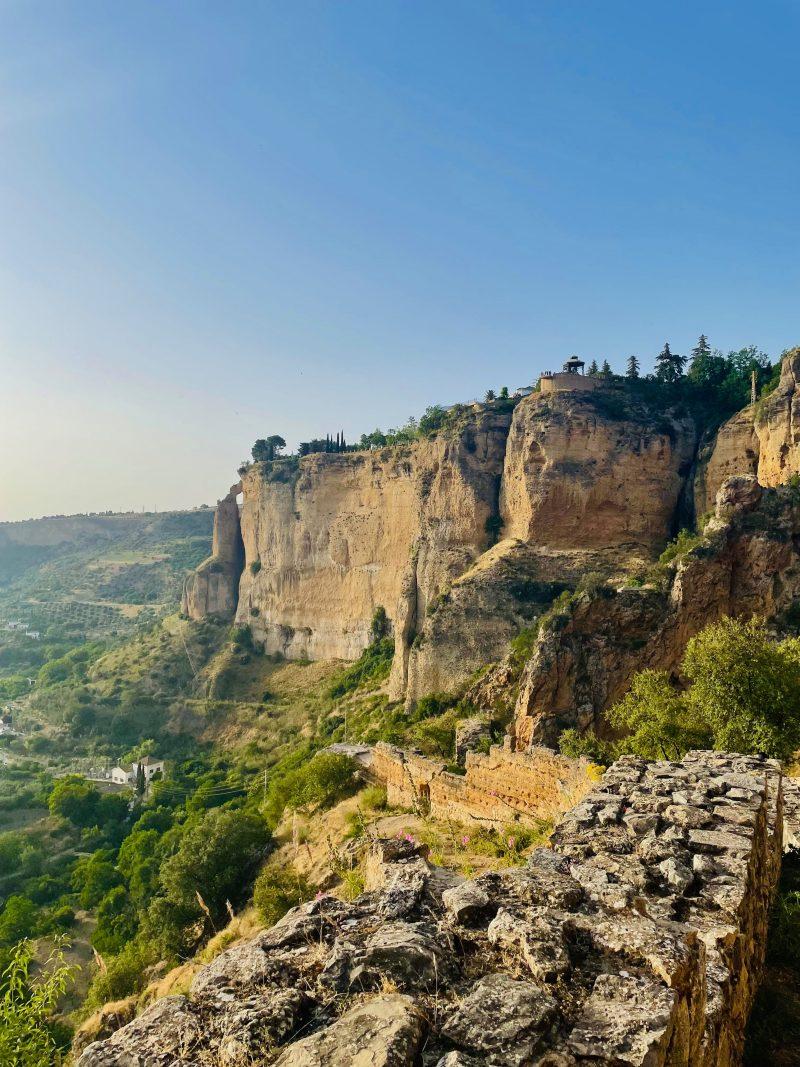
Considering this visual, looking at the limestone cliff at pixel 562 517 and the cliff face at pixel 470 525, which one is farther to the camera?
the cliff face at pixel 470 525

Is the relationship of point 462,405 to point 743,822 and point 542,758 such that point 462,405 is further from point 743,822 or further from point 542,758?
point 743,822

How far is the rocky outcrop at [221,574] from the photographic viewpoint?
202ft

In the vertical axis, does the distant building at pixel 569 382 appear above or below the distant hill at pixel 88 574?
above

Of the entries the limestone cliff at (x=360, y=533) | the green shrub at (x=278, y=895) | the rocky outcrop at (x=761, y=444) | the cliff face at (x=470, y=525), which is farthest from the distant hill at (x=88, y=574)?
the green shrub at (x=278, y=895)

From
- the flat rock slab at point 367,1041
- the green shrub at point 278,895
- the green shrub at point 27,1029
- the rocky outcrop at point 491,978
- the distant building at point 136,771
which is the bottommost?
the distant building at point 136,771

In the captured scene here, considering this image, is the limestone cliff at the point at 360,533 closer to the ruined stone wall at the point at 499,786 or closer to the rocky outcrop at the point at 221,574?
the rocky outcrop at the point at 221,574

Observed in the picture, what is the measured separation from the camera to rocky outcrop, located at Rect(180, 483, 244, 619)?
6172cm

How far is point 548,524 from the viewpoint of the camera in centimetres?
3575

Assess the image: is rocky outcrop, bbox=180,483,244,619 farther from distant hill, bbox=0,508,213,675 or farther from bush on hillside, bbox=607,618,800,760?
bush on hillside, bbox=607,618,800,760

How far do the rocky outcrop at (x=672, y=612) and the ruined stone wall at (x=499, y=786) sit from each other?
7211 millimetres

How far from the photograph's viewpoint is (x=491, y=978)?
2.81 m

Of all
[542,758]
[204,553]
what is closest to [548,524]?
[542,758]

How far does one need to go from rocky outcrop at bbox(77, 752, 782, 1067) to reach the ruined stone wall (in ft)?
27.9

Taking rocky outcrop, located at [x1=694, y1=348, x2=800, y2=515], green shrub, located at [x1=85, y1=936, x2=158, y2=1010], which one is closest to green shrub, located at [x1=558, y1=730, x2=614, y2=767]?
green shrub, located at [x1=85, y1=936, x2=158, y2=1010]
